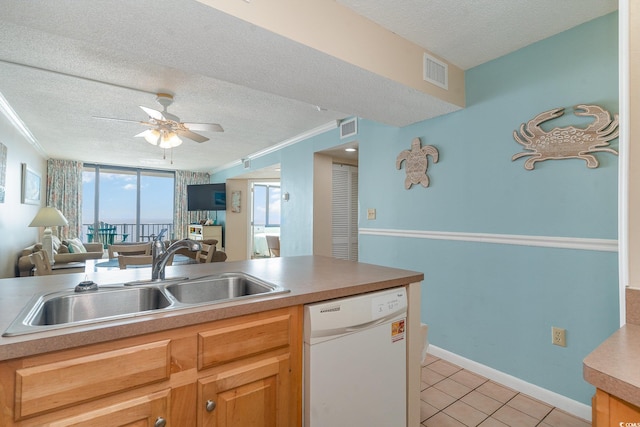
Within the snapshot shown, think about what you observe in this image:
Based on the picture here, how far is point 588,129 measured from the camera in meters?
1.77

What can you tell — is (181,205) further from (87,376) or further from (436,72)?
(87,376)

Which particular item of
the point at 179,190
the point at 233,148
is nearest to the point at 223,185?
the point at 179,190

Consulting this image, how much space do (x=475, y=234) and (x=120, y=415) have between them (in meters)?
2.36

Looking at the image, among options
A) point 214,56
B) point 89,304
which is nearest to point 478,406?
point 89,304

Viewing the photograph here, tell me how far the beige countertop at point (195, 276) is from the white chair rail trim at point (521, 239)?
0.99m

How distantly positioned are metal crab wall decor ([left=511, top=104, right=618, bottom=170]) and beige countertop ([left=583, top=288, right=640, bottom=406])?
132cm

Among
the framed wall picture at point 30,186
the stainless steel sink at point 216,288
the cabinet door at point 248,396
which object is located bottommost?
the cabinet door at point 248,396

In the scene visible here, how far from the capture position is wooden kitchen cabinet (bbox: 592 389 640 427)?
2.10ft

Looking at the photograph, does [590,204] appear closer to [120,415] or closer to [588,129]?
[588,129]

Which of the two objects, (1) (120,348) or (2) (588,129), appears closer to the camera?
(1) (120,348)

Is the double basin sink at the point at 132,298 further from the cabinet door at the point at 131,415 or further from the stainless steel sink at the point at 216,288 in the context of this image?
the cabinet door at the point at 131,415

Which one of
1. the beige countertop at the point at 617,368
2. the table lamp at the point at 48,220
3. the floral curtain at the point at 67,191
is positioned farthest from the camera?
the floral curtain at the point at 67,191

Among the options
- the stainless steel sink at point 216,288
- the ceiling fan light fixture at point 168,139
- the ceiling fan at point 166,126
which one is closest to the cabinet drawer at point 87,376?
the stainless steel sink at point 216,288

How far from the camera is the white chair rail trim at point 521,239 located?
1.75m
